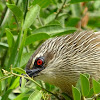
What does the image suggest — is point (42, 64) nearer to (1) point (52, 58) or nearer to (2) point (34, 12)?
(1) point (52, 58)

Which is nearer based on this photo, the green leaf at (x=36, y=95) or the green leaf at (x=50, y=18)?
the green leaf at (x=36, y=95)

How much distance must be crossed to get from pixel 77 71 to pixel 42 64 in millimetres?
329

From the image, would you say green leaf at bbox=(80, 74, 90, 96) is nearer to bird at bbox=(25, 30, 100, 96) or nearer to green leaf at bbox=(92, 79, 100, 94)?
green leaf at bbox=(92, 79, 100, 94)

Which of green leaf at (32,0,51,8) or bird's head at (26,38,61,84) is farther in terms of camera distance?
green leaf at (32,0,51,8)

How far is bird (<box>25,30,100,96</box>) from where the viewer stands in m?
3.21

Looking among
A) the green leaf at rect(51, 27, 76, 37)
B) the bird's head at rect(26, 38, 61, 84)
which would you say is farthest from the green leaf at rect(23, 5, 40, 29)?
the green leaf at rect(51, 27, 76, 37)

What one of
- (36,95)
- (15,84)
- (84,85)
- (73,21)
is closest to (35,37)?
(15,84)

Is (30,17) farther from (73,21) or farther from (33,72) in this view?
(73,21)

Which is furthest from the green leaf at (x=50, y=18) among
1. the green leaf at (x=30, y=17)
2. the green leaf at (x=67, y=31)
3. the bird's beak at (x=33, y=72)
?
the bird's beak at (x=33, y=72)

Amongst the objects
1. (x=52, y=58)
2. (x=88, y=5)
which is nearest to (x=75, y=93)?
(x=52, y=58)

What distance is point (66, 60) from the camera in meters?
3.37

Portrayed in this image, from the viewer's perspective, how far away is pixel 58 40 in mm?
3498

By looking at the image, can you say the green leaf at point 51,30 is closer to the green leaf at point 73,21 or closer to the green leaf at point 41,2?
the green leaf at point 41,2

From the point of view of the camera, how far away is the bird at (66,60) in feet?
10.5
